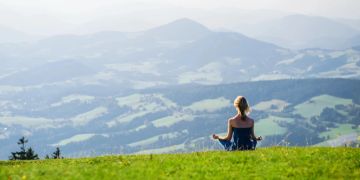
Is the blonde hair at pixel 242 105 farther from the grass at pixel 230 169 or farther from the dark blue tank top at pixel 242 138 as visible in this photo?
the grass at pixel 230 169

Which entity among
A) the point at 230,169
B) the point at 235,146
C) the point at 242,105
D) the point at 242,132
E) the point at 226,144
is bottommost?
the point at 230,169

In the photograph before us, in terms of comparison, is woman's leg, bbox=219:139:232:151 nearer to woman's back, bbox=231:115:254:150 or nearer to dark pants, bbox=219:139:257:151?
dark pants, bbox=219:139:257:151

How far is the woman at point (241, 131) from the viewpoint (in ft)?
73.7

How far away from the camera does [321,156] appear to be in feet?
59.8

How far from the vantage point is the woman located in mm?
22453

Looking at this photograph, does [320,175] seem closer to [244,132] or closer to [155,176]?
[155,176]

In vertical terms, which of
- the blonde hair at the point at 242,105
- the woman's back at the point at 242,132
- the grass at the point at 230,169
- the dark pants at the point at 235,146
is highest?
the blonde hair at the point at 242,105

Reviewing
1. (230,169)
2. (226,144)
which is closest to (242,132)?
(226,144)

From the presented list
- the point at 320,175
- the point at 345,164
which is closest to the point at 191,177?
the point at 320,175

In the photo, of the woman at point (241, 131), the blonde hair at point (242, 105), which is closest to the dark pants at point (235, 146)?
the woman at point (241, 131)

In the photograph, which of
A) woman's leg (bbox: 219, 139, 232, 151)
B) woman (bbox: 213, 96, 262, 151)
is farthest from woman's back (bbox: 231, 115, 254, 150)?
woman's leg (bbox: 219, 139, 232, 151)

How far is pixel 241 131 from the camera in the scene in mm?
22969

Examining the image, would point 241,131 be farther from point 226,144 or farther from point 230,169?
point 230,169

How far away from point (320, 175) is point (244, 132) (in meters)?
8.00
